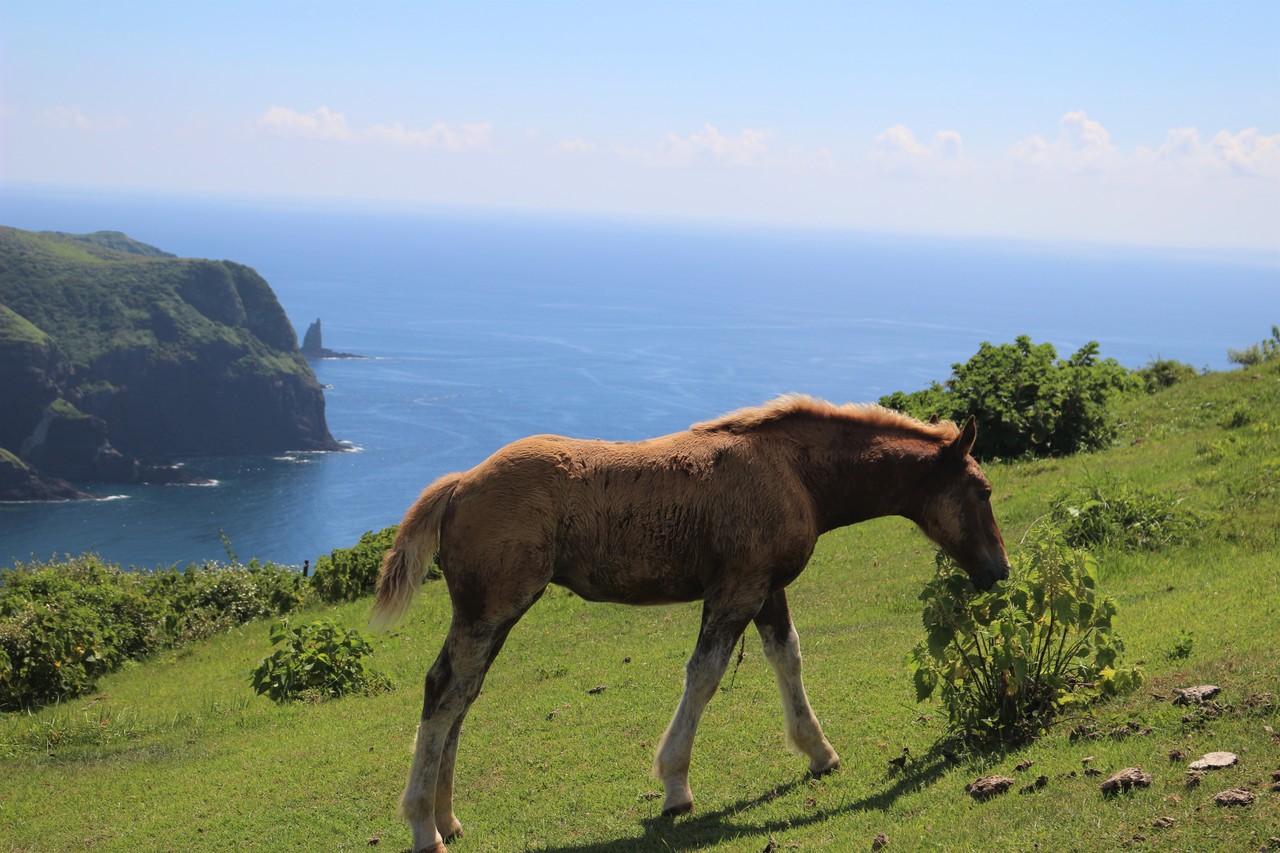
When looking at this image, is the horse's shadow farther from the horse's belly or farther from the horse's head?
the horse's belly

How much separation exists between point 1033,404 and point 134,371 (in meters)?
151

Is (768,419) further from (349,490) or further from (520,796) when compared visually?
(349,490)

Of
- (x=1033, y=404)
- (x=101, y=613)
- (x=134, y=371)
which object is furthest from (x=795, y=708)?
(x=134, y=371)

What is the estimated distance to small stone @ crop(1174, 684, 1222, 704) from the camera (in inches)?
275

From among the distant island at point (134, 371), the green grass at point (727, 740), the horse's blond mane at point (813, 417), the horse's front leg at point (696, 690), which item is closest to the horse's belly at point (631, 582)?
the horse's front leg at point (696, 690)

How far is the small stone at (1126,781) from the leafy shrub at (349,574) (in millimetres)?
17951

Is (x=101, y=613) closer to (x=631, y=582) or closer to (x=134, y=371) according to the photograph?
(x=631, y=582)

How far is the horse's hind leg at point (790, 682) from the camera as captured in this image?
25.0ft

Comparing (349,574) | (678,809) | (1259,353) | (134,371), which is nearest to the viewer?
(678,809)

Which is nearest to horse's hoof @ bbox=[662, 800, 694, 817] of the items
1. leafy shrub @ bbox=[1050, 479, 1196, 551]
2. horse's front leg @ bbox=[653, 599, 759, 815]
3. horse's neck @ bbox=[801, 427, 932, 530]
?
horse's front leg @ bbox=[653, 599, 759, 815]

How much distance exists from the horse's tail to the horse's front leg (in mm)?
1943

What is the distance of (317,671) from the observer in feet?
44.7

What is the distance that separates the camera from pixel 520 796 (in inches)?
327

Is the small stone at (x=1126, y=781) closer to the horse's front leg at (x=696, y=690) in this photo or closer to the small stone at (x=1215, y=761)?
the small stone at (x=1215, y=761)
